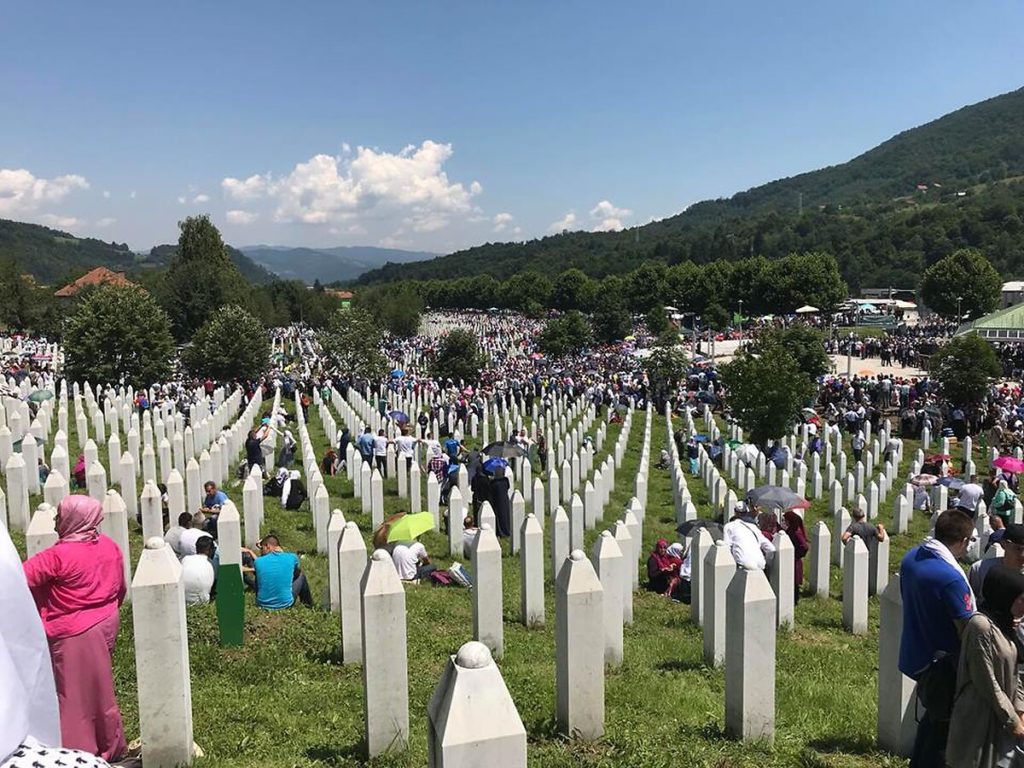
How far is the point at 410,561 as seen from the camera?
30.6ft

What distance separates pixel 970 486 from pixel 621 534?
10599 millimetres

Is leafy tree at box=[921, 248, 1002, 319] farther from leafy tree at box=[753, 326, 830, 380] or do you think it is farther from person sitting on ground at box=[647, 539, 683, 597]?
person sitting on ground at box=[647, 539, 683, 597]

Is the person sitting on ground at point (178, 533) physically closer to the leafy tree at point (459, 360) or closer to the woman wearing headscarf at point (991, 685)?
the woman wearing headscarf at point (991, 685)

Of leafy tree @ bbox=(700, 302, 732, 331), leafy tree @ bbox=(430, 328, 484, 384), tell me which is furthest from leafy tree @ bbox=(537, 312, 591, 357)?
leafy tree @ bbox=(700, 302, 732, 331)

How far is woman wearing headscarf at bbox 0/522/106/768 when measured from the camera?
2.07 meters

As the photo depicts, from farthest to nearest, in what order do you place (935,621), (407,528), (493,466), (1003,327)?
(1003,327) → (493,466) → (407,528) → (935,621)

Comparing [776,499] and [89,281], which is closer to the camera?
[776,499]

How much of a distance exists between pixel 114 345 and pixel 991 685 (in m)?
32.3

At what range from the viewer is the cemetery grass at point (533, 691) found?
4.57 m

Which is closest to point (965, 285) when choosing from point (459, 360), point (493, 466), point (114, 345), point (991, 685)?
point (459, 360)

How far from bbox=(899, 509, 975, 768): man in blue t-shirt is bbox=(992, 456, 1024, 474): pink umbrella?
15.8 metres

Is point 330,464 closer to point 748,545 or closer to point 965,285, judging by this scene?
point 748,545

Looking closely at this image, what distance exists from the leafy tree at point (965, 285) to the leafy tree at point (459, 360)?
55957 millimetres

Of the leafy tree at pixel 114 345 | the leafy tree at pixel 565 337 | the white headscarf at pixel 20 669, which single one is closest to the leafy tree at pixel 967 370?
the leafy tree at pixel 114 345
